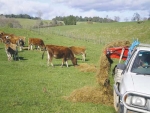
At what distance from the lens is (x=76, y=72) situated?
1819 cm

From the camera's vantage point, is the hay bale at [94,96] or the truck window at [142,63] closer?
the truck window at [142,63]

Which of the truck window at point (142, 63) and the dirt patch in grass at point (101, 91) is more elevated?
the truck window at point (142, 63)

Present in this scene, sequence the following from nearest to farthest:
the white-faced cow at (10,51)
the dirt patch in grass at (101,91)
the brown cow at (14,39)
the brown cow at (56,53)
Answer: the dirt patch in grass at (101,91)
the brown cow at (56,53)
the white-faced cow at (10,51)
the brown cow at (14,39)

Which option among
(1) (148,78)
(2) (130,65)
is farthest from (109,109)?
(1) (148,78)

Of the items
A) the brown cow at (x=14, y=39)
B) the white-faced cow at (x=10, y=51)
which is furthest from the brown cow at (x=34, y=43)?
the white-faced cow at (x=10, y=51)

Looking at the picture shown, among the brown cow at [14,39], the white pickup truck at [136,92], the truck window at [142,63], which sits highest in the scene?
the truck window at [142,63]

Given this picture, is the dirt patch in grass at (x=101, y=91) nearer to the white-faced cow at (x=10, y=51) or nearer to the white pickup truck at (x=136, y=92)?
the white pickup truck at (x=136, y=92)

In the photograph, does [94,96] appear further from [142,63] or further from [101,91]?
[142,63]

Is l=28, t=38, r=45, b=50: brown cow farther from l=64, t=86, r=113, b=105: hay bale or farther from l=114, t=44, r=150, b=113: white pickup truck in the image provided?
l=114, t=44, r=150, b=113: white pickup truck

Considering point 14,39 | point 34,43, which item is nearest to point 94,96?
point 34,43

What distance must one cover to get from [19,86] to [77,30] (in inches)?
2807

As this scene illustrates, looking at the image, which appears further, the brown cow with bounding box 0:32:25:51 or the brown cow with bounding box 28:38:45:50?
the brown cow with bounding box 28:38:45:50

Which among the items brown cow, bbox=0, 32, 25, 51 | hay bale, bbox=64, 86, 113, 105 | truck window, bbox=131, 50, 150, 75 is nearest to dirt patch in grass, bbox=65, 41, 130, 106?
hay bale, bbox=64, 86, 113, 105

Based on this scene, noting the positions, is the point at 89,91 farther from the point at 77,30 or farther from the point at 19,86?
the point at 77,30
